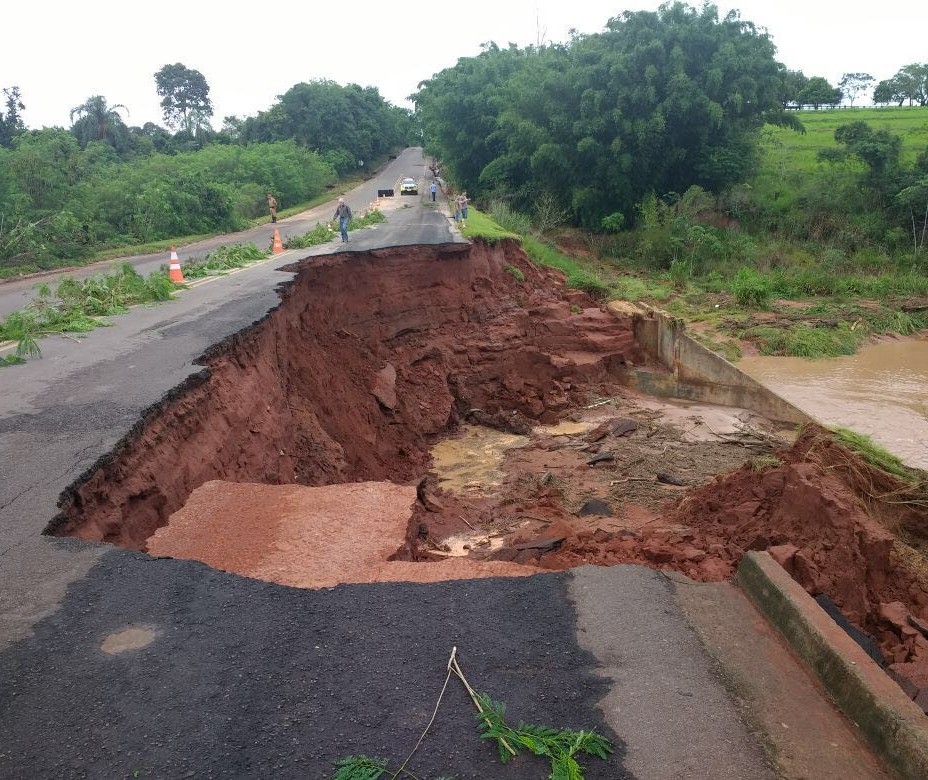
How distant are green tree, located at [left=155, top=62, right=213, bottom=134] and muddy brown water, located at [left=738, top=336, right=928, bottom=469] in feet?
200

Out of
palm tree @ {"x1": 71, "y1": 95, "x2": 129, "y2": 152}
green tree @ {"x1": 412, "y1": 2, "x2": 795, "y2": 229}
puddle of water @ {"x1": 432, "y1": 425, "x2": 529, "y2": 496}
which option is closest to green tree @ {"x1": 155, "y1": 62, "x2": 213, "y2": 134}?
palm tree @ {"x1": 71, "y1": 95, "x2": 129, "y2": 152}

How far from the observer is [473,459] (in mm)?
13641

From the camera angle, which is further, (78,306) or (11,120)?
(11,120)

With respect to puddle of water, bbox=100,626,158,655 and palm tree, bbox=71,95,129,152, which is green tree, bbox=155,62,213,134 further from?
puddle of water, bbox=100,626,158,655

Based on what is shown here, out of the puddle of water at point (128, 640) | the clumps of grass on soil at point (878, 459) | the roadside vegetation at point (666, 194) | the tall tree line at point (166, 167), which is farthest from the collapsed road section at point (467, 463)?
the tall tree line at point (166, 167)

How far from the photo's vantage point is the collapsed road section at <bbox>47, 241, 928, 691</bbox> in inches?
200

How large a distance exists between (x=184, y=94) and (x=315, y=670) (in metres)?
72.4

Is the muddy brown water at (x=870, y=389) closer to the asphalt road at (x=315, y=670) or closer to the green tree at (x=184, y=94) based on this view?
the asphalt road at (x=315, y=670)

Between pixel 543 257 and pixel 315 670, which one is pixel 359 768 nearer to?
pixel 315 670

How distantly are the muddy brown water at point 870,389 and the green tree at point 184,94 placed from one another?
60.9 meters

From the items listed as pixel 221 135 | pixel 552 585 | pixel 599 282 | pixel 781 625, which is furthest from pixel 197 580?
pixel 221 135

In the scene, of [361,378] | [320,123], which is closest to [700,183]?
[361,378]

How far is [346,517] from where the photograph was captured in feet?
17.4

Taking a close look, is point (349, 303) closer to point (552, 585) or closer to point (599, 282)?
point (599, 282)
